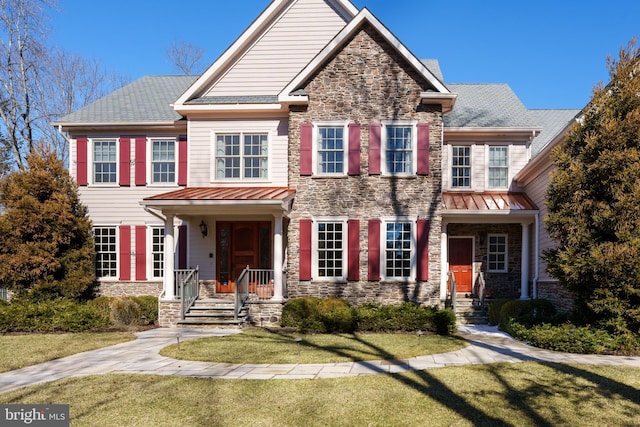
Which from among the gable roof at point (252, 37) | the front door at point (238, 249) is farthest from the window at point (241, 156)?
the gable roof at point (252, 37)

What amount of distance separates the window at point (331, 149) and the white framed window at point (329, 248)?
5.33ft

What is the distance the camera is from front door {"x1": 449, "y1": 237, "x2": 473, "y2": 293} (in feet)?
50.0

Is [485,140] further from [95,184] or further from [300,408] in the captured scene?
[95,184]

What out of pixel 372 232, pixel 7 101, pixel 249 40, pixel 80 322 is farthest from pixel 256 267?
pixel 7 101

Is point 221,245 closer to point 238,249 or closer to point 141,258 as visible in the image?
point 238,249

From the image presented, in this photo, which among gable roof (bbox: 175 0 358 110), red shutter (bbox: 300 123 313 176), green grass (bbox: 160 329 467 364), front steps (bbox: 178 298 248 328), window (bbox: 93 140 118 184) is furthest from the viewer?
window (bbox: 93 140 118 184)

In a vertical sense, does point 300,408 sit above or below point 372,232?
below

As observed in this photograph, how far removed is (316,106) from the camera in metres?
13.3

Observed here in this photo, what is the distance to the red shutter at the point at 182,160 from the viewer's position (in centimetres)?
1474

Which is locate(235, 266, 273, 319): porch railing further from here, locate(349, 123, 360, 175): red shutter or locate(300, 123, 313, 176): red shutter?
locate(349, 123, 360, 175): red shutter

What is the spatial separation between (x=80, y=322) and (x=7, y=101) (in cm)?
1867

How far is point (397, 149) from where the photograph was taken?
13.2m

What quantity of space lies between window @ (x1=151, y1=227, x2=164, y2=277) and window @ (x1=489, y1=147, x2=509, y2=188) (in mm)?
12198

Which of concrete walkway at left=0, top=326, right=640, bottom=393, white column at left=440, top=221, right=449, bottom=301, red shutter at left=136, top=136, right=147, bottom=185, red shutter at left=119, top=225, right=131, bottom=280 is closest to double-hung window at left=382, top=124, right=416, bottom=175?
white column at left=440, top=221, right=449, bottom=301
